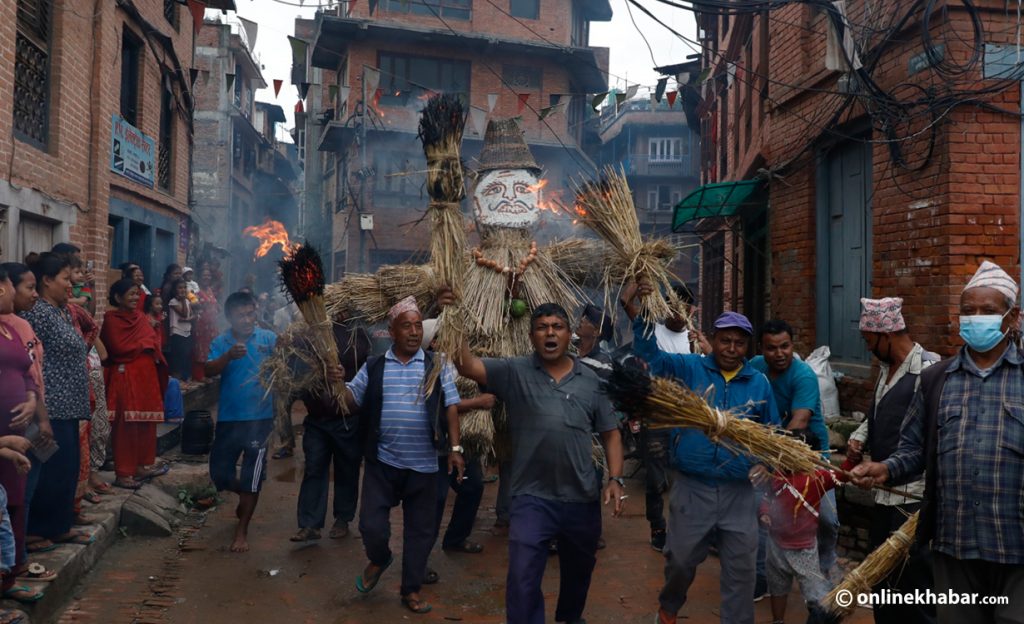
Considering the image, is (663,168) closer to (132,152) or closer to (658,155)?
(658,155)

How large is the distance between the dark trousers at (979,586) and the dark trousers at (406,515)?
2.82 m

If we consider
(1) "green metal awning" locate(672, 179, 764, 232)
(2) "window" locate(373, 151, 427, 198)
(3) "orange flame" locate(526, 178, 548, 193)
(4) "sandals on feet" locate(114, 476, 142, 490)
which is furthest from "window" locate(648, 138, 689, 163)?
(4) "sandals on feet" locate(114, 476, 142, 490)

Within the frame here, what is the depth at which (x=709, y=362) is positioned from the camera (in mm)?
4371

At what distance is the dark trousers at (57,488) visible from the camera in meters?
5.10

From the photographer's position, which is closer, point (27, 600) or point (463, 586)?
point (27, 600)

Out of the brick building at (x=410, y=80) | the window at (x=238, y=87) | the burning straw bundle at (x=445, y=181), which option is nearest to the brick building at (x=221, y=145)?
the window at (x=238, y=87)

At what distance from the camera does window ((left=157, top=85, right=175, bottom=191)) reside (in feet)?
44.1

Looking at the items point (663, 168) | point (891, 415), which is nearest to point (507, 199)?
point (891, 415)

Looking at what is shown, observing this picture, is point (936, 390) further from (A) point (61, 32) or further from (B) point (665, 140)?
(B) point (665, 140)

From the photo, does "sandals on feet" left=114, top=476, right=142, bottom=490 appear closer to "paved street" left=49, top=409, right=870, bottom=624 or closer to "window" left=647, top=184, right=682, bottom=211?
"paved street" left=49, top=409, right=870, bottom=624

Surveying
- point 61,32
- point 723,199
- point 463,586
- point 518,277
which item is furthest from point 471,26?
point 463,586

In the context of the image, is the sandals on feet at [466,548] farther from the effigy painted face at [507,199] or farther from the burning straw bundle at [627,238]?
the effigy painted face at [507,199]

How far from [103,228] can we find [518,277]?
6.32 metres

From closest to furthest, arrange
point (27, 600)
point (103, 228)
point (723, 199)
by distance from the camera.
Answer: point (27, 600)
point (103, 228)
point (723, 199)
